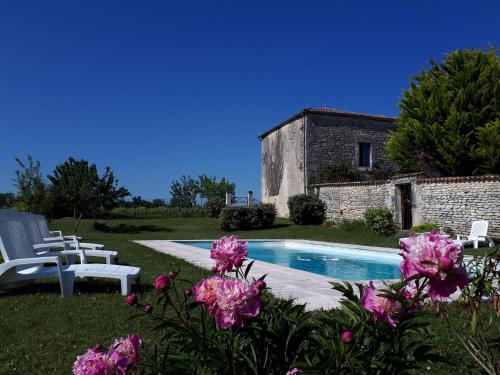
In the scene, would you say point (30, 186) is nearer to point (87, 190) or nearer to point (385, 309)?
point (87, 190)

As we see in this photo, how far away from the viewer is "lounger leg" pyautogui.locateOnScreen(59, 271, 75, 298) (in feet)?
17.4

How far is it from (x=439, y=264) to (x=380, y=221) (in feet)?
53.0

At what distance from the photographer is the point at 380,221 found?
16.6 m

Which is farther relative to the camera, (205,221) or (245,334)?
(205,221)

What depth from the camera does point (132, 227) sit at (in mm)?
21438

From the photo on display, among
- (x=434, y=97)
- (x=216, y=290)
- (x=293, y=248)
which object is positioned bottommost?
(x=293, y=248)

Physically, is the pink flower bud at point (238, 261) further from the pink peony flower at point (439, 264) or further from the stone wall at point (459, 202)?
the stone wall at point (459, 202)

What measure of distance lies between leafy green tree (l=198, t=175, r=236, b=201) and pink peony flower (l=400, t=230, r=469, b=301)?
4512 centimetres

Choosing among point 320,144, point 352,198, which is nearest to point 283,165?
point 320,144

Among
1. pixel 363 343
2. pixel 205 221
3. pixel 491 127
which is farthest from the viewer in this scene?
pixel 205 221

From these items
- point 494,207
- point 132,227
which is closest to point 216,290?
point 494,207

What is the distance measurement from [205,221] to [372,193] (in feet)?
30.6

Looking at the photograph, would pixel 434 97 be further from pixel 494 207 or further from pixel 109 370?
pixel 109 370

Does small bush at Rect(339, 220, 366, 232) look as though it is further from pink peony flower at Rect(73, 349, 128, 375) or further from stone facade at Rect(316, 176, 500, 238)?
pink peony flower at Rect(73, 349, 128, 375)
